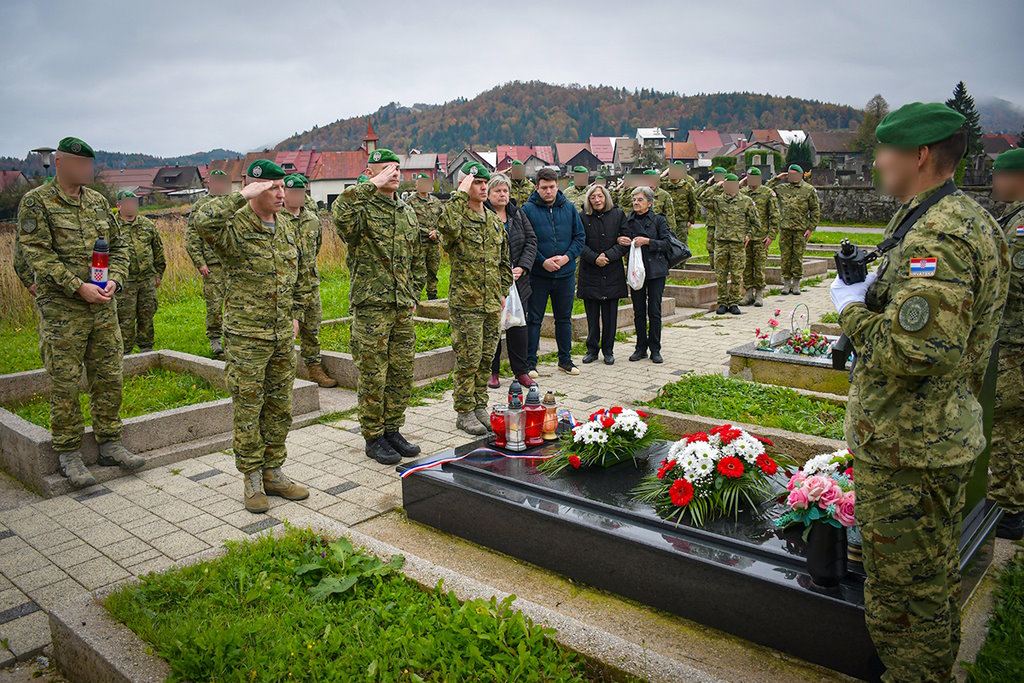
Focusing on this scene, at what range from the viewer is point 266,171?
15.9 ft

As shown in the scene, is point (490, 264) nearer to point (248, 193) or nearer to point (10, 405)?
point (248, 193)

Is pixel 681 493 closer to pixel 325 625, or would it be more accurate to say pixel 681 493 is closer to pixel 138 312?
pixel 325 625

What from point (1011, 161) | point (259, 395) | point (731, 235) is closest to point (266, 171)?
point (259, 395)

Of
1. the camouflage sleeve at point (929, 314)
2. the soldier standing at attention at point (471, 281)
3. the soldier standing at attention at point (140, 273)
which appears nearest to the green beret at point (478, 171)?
the soldier standing at attention at point (471, 281)

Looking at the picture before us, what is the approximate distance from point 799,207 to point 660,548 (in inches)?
479

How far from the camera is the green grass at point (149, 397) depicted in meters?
6.69

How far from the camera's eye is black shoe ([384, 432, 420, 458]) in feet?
19.5

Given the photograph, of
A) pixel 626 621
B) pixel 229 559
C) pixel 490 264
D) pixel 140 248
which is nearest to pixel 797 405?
pixel 490 264

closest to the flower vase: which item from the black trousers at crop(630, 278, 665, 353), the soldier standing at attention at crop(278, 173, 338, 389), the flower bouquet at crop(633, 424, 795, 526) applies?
the flower bouquet at crop(633, 424, 795, 526)

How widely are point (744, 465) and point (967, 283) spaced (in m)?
1.78

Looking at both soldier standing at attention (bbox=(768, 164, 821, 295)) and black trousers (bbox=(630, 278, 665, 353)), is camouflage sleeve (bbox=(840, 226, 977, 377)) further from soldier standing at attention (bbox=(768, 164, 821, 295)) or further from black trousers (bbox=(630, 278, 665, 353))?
soldier standing at attention (bbox=(768, 164, 821, 295))

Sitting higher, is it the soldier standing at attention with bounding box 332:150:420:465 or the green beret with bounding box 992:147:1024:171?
the green beret with bounding box 992:147:1024:171

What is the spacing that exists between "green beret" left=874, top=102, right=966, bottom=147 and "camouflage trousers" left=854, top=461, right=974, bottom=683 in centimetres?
113

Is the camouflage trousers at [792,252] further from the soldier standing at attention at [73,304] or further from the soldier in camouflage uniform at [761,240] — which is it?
the soldier standing at attention at [73,304]
